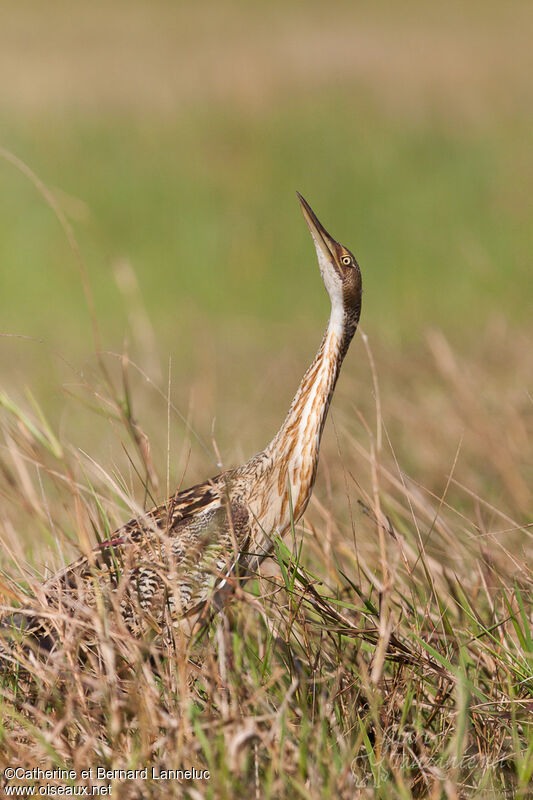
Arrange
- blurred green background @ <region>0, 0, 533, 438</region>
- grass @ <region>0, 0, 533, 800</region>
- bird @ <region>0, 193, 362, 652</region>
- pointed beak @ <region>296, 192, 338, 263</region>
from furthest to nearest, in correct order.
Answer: blurred green background @ <region>0, 0, 533, 438</region>, pointed beak @ <region>296, 192, 338, 263</region>, bird @ <region>0, 193, 362, 652</region>, grass @ <region>0, 0, 533, 800</region>

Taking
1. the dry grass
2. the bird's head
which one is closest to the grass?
the dry grass

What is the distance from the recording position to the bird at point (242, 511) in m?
2.09

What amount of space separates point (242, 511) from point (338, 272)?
58cm

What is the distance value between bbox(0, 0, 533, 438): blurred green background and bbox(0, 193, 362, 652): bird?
17.6 ft

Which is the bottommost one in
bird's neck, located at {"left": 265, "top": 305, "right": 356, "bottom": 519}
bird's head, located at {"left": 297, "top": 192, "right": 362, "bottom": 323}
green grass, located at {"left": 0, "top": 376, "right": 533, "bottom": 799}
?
green grass, located at {"left": 0, "top": 376, "right": 533, "bottom": 799}

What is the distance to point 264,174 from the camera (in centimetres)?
1164

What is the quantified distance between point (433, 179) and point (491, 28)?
13.9ft

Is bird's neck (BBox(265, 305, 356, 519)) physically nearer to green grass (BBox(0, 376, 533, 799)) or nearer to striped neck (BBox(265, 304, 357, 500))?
striped neck (BBox(265, 304, 357, 500))

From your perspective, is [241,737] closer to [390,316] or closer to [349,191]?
[390,316]

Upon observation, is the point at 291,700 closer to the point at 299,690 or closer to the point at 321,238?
the point at 299,690

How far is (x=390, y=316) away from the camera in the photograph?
30.0 feet

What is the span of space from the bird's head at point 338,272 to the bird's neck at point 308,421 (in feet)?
0.11

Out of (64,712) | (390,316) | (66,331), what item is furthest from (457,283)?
(64,712)

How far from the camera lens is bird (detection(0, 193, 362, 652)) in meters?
2.09
